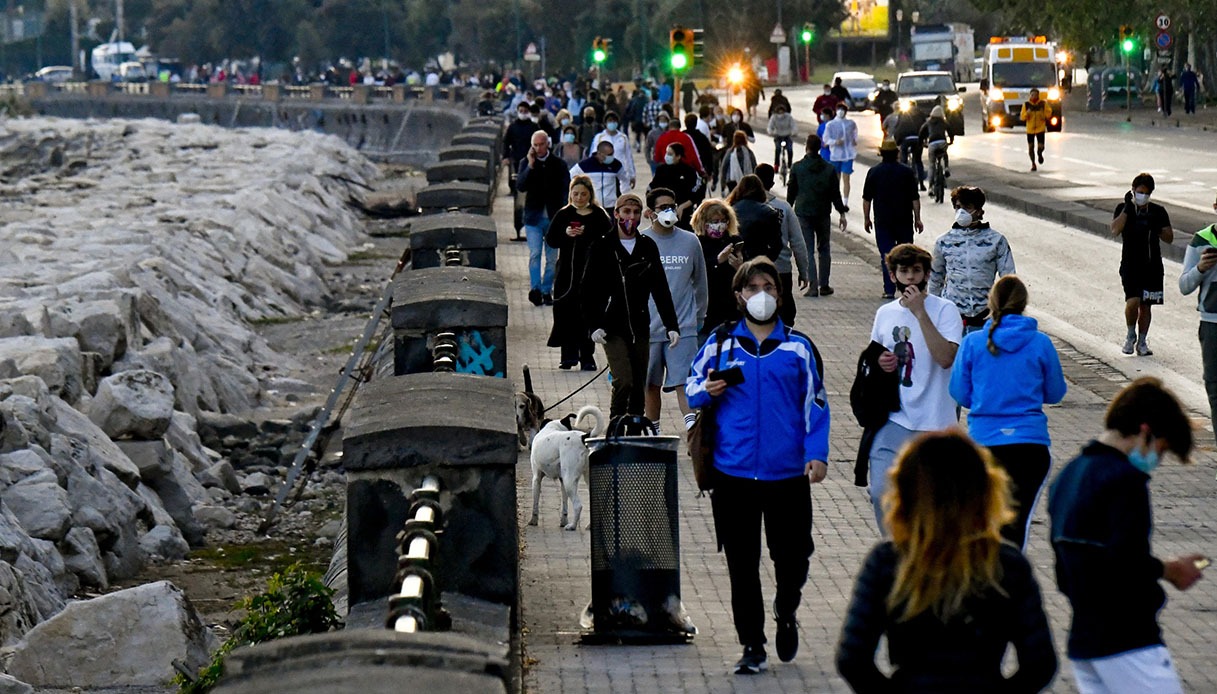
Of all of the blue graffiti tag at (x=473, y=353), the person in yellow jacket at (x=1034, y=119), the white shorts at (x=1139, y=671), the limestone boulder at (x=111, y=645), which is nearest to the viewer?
the white shorts at (x=1139, y=671)

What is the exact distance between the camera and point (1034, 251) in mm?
25281

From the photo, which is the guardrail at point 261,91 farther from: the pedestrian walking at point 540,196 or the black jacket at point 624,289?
the black jacket at point 624,289

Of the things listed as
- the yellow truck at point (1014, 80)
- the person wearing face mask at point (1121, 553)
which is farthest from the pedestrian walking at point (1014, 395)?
the yellow truck at point (1014, 80)

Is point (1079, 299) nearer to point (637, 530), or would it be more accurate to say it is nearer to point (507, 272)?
point (507, 272)

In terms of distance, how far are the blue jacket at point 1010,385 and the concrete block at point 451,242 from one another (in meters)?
6.93

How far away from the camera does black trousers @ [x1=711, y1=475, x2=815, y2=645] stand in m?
7.35

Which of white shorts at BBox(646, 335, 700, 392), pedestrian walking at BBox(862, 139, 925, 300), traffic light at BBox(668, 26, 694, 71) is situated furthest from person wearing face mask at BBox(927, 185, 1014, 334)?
traffic light at BBox(668, 26, 694, 71)

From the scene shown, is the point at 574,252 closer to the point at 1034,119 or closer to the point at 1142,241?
the point at 1142,241

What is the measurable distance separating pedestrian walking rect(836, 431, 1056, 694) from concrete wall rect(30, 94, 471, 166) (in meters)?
62.8

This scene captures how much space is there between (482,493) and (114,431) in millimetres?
9342

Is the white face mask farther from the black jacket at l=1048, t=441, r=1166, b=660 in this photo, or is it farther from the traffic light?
the traffic light

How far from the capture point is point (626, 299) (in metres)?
11.6

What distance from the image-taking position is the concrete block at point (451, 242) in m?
14.3

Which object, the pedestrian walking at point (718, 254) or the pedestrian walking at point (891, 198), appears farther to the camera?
the pedestrian walking at point (891, 198)
